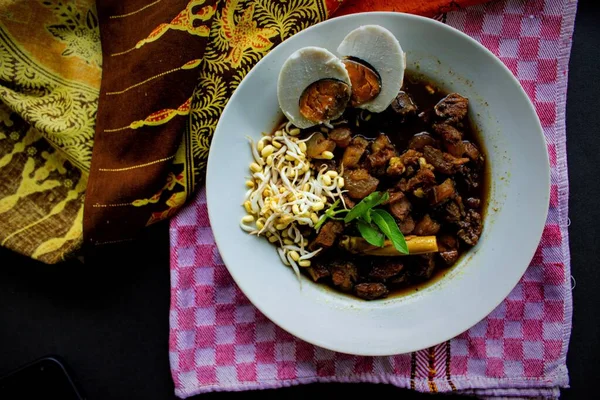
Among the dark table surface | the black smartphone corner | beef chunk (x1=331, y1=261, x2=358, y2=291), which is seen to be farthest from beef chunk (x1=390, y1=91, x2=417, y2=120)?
the black smartphone corner

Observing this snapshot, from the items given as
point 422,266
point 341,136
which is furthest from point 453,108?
point 422,266

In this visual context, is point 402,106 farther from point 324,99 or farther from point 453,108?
point 324,99

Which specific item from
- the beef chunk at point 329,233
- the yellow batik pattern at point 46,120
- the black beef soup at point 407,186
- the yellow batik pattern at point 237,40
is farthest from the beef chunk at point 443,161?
the yellow batik pattern at point 46,120

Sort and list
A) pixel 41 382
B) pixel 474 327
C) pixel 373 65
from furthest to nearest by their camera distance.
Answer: pixel 41 382 < pixel 474 327 < pixel 373 65

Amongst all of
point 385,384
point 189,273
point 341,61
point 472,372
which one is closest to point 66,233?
point 189,273

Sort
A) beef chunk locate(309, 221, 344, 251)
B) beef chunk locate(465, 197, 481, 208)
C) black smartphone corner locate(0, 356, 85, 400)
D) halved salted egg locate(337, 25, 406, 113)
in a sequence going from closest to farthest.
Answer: halved salted egg locate(337, 25, 406, 113) < beef chunk locate(309, 221, 344, 251) < beef chunk locate(465, 197, 481, 208) < black smartphone corner locate(0, 356, 85, 400)

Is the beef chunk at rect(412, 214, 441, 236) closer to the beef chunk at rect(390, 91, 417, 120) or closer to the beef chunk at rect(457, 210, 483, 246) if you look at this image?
the beef chunk at rect(457, 210, 483, 246)
